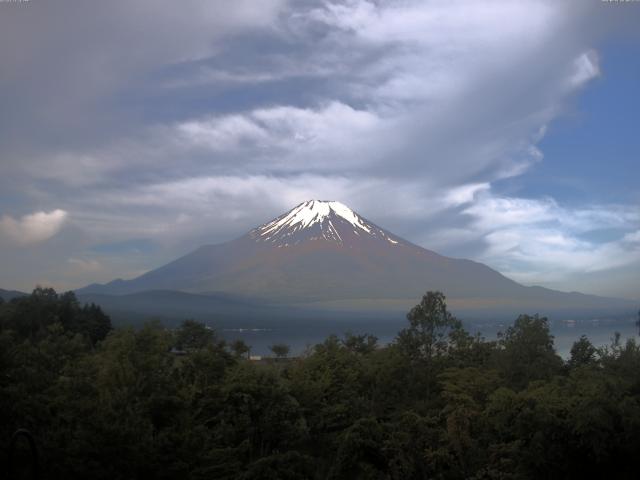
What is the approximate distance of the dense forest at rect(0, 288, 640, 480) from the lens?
15.0m

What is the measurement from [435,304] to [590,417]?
9409 mm

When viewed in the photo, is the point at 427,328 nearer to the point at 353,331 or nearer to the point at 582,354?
the point at 582,354

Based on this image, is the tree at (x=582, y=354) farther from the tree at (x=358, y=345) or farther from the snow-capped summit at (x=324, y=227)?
the snow-capped summit at (x=324, y=227)

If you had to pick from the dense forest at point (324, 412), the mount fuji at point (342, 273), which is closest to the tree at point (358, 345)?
the dense forest at point (324, 412)

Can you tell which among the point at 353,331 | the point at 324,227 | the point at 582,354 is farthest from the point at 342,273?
the point at 582,354

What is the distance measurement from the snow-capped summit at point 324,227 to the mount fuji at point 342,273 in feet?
0.90

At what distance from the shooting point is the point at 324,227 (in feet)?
598

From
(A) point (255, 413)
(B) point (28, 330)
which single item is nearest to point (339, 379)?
(A) point (255, 413)

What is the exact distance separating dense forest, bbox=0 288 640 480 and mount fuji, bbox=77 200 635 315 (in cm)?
13323

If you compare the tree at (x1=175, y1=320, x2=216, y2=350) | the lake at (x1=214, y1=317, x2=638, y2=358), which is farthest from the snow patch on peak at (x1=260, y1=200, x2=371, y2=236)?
the tree at (x1=175, y1=320, x2=216, y2=350)

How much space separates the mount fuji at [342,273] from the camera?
165500 millimetres

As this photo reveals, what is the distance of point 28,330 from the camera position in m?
40.8

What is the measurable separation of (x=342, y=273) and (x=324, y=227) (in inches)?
633

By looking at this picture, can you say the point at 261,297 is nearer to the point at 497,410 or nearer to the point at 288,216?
the point at 288,216
